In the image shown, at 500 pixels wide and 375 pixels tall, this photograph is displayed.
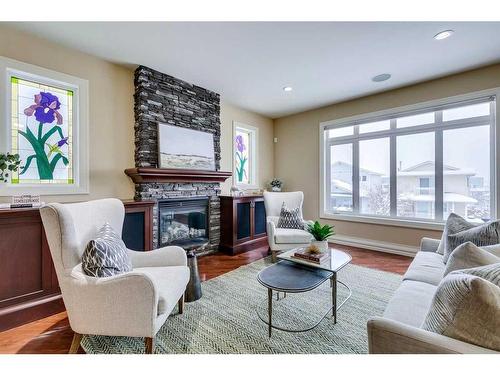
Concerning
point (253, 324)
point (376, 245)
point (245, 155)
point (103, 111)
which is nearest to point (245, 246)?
point (245, 155)

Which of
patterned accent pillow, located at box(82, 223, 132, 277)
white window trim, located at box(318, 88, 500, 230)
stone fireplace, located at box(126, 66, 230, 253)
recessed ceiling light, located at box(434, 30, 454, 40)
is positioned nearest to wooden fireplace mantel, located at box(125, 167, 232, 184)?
stone fireplace, located at box(126, 66, 230, 253)

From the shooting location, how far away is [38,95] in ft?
8.04

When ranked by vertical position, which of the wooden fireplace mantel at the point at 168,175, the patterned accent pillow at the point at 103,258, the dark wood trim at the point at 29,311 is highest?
the wooden fireplace mantel at the point at 168,175

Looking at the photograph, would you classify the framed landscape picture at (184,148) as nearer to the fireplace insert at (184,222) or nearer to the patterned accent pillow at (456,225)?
the fireplace insert at (184,222)

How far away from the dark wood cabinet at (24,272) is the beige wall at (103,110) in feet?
1.87

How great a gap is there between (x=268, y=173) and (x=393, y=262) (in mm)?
2927

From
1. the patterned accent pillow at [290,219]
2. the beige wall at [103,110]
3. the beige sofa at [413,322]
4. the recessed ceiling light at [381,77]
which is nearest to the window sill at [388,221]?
the patterned accent pillow at [290,219]

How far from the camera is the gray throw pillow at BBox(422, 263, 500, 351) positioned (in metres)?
0.78

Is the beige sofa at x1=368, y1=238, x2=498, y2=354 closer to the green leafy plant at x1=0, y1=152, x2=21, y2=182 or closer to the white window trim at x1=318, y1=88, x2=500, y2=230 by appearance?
the white window trim at x1=318, y1=88, x2=500, y2=230

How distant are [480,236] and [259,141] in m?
3.88

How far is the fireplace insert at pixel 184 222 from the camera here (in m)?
3.27

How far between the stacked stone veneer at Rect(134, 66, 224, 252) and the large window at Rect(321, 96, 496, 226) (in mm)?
2271

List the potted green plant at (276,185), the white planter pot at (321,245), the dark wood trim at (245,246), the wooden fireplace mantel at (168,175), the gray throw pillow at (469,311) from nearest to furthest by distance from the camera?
the gray throw pillow at (469,311), the white planter pot at (321,245), the wooden fireplace mantel at (168,175), the dark wood trim at (245,246), the potted green plant at (276,185)

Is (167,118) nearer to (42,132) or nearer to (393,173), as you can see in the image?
(42,132)
